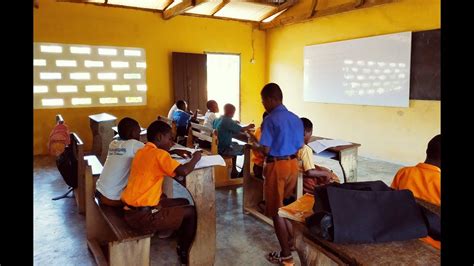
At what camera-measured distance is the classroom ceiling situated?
709 cm

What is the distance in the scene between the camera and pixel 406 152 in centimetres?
610

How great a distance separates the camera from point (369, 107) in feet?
21.9

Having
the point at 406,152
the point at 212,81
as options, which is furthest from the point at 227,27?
the point at 406,152

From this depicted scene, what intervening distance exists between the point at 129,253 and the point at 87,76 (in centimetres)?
591

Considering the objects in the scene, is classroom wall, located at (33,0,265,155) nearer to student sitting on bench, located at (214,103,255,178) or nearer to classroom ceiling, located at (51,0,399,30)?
classroom ceiling, located at (51,0,399,30)

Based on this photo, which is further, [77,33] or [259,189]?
[77,33]

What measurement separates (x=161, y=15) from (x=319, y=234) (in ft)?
24.7

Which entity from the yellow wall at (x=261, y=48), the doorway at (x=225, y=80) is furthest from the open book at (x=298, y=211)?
the doorway at (x=225, y=80)

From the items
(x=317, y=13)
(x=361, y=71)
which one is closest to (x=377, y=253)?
(x=361, y=71)

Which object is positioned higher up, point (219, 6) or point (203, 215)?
point (219, 6)

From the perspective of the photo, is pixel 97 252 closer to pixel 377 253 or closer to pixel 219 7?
pixel 377 253

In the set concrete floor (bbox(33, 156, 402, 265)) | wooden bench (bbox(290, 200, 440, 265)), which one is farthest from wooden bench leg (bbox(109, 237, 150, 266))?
wooden bench (bbox(290, 200, 440, 265))

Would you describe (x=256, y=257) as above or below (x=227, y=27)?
below
